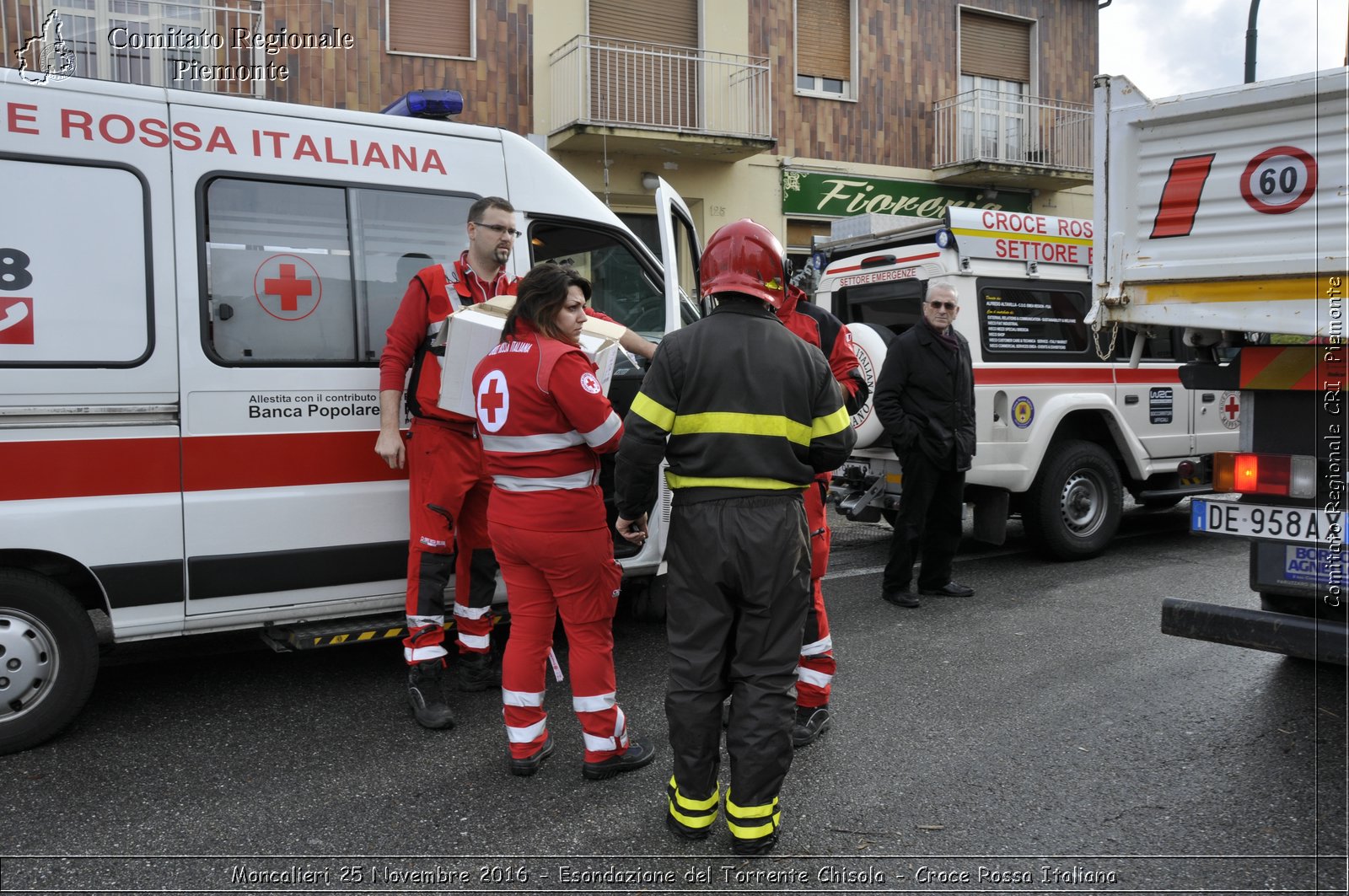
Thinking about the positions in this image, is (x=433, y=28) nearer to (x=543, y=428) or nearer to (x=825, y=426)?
(x=543, y=428)

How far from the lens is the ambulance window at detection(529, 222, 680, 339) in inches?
195

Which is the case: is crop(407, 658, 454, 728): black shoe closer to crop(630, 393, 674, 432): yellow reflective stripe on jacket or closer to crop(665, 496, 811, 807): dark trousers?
crop(665, 496, 811, 807): dark trousers

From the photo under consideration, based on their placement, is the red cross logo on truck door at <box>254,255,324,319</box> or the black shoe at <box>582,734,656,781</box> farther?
the red cross logo on truck door at <box>254,255,324,319</box>

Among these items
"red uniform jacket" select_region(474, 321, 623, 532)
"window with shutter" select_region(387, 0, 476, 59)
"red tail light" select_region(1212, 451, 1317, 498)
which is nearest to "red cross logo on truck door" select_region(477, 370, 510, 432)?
"red uniform jacket" select_region(474, 321, 623, 532)

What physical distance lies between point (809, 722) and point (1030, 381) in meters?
3.94

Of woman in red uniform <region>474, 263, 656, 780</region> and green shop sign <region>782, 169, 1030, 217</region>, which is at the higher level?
green shop sign <region>782, 169, 1030, 217</region>

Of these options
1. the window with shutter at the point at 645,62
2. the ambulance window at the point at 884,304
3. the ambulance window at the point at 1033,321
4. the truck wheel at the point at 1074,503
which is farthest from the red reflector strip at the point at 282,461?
the window with shutter at the point at 645,62

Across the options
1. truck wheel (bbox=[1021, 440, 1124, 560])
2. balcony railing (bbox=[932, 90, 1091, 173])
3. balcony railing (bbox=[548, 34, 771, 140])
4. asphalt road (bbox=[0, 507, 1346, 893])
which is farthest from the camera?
balcony railing (bbox=[932, 90, 1091, 173])

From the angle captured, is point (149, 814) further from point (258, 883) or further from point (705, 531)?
point (705, 531)

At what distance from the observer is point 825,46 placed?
15469mm

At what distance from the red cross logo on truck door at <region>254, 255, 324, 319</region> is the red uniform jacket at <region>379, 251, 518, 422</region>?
1.19 ft

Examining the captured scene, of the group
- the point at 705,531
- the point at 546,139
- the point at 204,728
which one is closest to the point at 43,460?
the point at 204,728

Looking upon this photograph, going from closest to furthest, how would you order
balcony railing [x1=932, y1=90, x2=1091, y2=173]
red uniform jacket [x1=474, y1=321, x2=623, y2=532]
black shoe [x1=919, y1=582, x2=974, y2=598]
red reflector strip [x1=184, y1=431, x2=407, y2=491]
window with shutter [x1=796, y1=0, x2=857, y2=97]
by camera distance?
1. red uniform jacket [x1=474, y1=321, x2=623, y2=532]
2. red reflector strip [x1=184, y1=431, x2=407, y2=491]
3. black shoe [x1=919, y1=582, x2=974, y2=598]
4. window with shutter [x1=796, y1=0, x2=857, y2=97]
5. balcony railing [x1=932, y1=90, x2=1091, y2=173]

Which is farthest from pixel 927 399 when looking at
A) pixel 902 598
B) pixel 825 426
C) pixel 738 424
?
pixel 738 424
